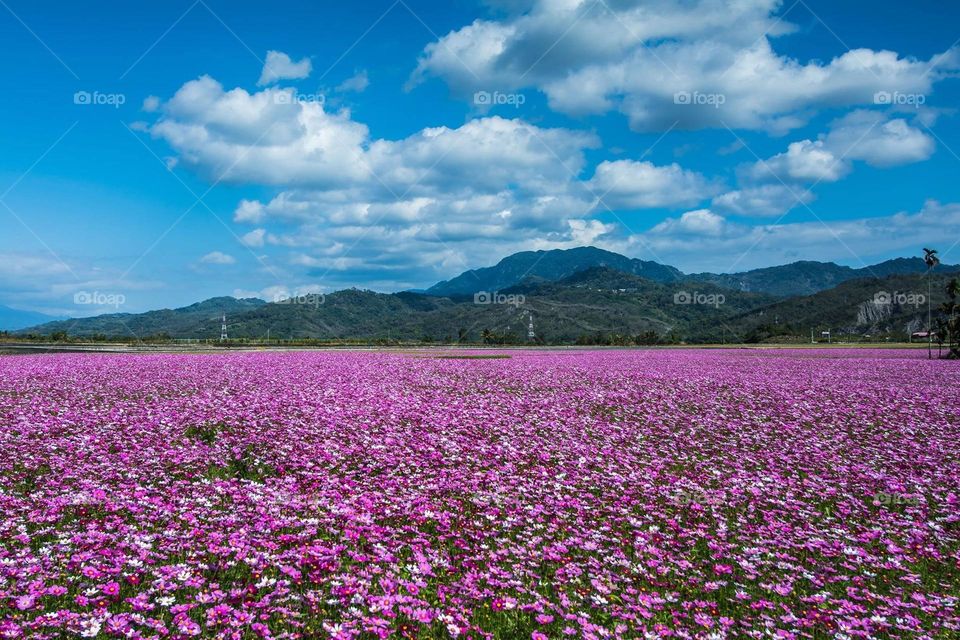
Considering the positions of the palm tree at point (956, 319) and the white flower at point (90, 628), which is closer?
the white flower at point (90, 628)

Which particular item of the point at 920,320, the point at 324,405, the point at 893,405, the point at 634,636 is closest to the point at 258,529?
the point at 634,636

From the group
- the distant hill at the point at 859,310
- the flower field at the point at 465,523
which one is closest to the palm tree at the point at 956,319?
the flower field at the point at 465,523

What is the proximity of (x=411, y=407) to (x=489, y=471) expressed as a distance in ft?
22.2

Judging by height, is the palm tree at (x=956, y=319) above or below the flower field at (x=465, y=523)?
above

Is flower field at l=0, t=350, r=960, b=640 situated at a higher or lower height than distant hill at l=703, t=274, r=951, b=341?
lower

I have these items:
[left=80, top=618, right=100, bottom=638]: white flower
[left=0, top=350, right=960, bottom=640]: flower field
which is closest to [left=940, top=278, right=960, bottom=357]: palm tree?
[left=0, top=350, right=960, bottom=640]: flower field

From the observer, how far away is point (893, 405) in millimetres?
18656

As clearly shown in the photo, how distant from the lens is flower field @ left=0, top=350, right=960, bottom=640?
197 inches

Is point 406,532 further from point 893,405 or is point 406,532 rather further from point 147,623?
point 893,405

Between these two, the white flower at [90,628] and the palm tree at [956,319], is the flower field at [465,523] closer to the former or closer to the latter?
the white flower at [90,628]

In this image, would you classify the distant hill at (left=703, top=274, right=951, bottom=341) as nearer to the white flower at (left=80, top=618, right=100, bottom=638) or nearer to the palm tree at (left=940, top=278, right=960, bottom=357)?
the palm tree at (left=940, top=278, right=960, bottom=357)

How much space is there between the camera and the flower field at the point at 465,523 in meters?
5.01

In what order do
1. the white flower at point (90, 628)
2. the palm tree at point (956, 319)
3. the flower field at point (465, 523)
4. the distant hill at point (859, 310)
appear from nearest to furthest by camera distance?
1. the white flower at point (90, 628)
2. the flower field at point (465, 523)
3. the palm tree at point (956, 319)
4. the distant hill at point (859, 310)

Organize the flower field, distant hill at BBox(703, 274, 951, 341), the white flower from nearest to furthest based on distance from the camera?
the white flower, the flower field, distant hill at BBox(703, 274, 951, 341)
